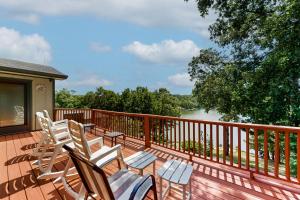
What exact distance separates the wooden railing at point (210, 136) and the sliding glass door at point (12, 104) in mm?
1287

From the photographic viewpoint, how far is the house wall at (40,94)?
26.1 feet

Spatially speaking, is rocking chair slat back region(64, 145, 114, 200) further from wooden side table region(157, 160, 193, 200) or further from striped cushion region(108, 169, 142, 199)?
wooden side table region(157, 160, 193, 200)

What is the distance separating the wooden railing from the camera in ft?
10.4

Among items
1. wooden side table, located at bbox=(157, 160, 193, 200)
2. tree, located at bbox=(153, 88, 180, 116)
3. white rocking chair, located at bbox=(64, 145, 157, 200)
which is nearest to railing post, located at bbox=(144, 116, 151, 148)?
wooden side table, located at bbox=(157, 160, 193, 200)

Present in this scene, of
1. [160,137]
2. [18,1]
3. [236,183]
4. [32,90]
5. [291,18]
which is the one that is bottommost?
[236,183]

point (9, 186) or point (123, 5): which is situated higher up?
point (123, 5)

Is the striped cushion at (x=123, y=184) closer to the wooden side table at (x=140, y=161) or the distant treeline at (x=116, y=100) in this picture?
the wooden side table at (x=140, y=161)

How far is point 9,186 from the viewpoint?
3.16 meters

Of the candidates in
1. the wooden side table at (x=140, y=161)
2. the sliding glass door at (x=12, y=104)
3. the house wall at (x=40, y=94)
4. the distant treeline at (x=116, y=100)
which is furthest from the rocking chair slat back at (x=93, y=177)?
the distant treeline at (x=116, y=100)

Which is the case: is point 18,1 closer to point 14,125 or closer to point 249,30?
point 14,125

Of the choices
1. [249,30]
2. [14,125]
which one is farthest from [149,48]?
[14,125]

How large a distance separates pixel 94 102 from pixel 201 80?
15.9m

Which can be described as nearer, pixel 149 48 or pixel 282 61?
pixel 282 61

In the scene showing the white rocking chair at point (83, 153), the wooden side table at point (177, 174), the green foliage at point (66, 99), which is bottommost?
the wooden side table at point (177, 174)
